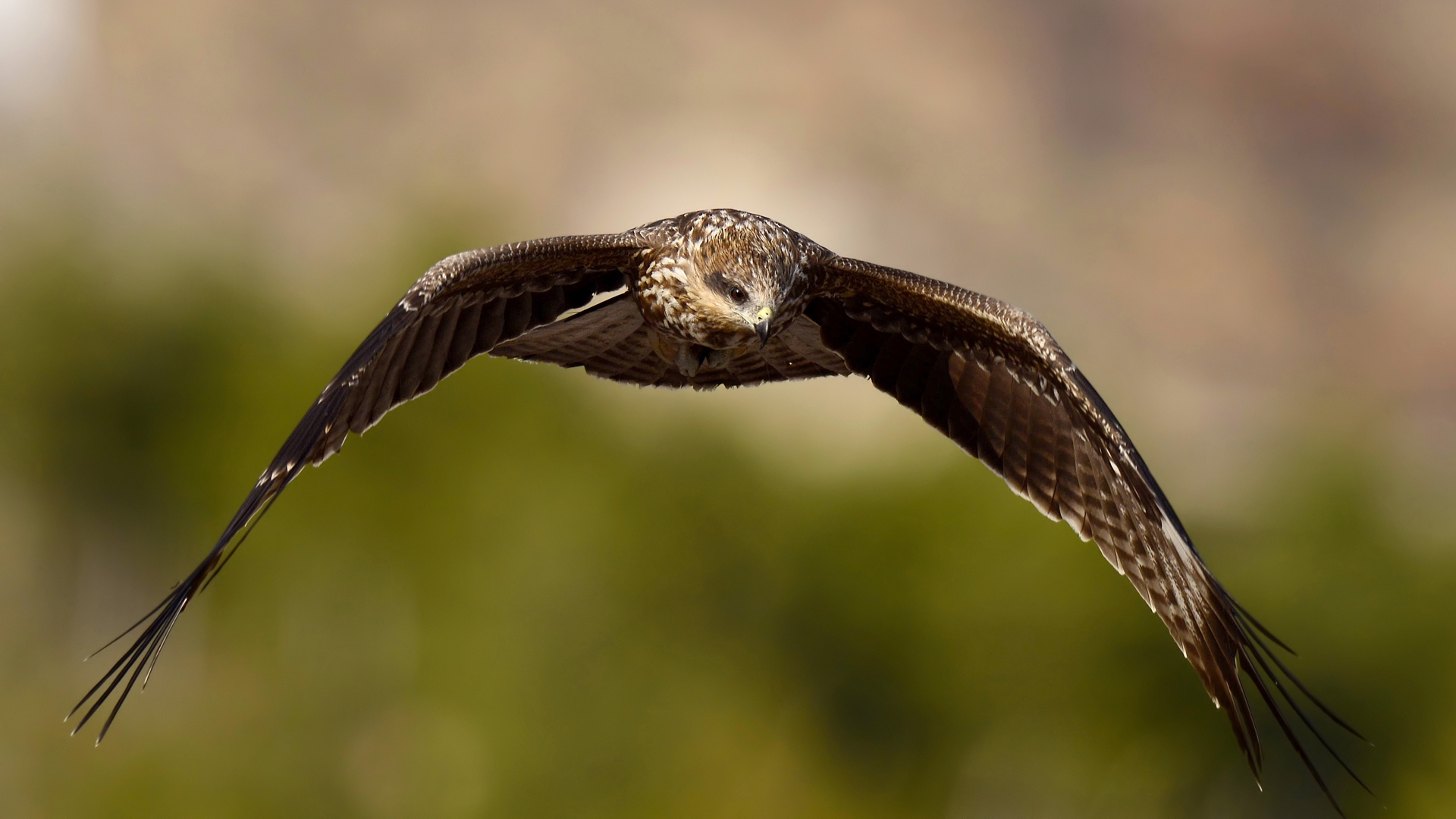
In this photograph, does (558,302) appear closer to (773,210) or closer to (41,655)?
(41,655)

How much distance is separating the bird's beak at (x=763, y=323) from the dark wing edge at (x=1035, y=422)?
61 centimetres

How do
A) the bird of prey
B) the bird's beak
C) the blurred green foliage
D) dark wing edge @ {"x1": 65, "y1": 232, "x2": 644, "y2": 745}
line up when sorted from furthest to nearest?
the blurred green foliage
the bird's beak
the bird of prey
dark wing edge @ {"x1": 65, "y1": 232, "x2": 644, "y2": 745}

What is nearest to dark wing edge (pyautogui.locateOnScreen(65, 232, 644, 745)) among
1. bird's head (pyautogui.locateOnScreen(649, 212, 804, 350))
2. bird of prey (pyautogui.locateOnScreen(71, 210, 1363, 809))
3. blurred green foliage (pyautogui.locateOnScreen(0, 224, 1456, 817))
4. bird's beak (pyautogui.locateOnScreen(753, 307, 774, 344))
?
bird of prey (pyautogui.locateOnScreen(71, 210, 1363, 809))

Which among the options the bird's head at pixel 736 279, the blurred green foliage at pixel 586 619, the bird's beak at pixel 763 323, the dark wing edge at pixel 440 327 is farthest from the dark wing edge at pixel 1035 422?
the blurred green foliage at pixel 586 619

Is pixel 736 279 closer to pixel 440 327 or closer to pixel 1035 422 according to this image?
pixel 440 327

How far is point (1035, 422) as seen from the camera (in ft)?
20.9

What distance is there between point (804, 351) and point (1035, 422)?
127 centimetres

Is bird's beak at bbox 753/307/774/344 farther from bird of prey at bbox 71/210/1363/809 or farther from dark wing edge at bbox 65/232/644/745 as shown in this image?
dark wing edge at bbox 65/232/644/745

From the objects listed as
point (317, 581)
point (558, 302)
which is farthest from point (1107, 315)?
point (558, 302)

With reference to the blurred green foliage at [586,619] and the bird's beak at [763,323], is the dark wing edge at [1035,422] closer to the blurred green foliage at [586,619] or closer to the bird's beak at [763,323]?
the bird's beak at [763,323]

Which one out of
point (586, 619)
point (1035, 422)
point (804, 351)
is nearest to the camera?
point (1035, 422)

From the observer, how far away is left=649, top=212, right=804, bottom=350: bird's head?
5.91m

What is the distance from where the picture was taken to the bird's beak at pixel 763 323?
5852 mm

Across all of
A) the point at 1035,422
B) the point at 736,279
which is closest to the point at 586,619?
the point at 1035,422
